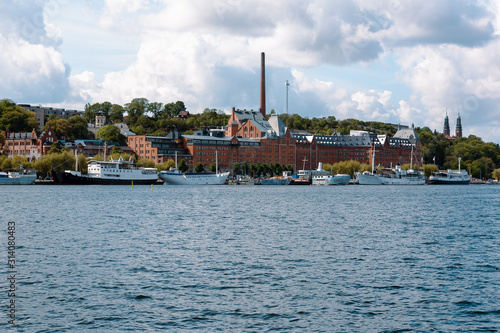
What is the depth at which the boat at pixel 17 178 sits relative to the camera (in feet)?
391

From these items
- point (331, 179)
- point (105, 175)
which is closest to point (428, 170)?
point (331, 179)

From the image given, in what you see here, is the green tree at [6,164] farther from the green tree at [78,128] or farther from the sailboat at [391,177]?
the sailboat at [391,177]

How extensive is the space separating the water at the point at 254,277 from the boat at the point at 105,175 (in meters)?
77.9

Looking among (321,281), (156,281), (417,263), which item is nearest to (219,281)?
(156,281)

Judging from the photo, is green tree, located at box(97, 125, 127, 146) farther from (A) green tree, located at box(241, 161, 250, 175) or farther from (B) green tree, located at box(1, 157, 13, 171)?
(B) green tree, located at box(1, 157, 13, 171)

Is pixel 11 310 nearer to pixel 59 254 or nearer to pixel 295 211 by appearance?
pixel 59 254

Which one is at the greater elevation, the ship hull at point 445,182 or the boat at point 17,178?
the boat at point 17,178

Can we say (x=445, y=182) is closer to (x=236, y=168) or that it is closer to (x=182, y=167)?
(x=236, y=168)

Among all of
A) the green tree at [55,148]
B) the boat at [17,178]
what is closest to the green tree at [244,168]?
the green tree at [55,148]

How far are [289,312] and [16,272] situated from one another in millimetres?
11669

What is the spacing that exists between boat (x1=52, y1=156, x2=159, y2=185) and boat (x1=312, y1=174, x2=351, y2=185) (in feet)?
154

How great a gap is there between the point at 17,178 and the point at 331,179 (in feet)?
248

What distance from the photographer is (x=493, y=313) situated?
1897 cm

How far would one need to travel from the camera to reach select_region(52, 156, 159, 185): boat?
388 ft
